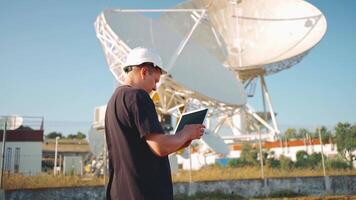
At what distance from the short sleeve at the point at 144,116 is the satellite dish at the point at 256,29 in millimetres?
23552

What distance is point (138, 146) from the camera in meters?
2.18

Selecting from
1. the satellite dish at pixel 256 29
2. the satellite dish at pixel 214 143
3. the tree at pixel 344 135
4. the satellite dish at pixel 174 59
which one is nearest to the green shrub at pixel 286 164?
the satellite dish at pixel 214 143

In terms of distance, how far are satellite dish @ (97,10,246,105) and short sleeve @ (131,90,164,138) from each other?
563 inches

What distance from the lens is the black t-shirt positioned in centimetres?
213

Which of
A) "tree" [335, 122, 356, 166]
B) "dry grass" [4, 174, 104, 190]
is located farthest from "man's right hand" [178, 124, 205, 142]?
"tree" [335, 122, 356, 166]

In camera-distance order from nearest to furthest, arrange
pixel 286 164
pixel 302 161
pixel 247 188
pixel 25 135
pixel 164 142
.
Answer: pixel 164 142 < pixel 247 188 < pixel 286 164 < pixel 25 135 < pixel 302 161

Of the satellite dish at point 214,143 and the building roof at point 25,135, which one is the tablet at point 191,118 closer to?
the satellite dish at point 214,143

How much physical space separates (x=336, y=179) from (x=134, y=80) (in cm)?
1537

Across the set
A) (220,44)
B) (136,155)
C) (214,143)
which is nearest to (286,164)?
(214,143)

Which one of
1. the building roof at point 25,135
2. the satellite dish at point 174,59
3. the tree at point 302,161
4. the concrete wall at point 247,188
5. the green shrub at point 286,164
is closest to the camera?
the concrete wall at point 247,188

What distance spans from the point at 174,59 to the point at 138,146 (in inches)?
598

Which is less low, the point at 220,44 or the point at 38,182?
the point at 220,44

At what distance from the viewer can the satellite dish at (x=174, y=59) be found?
16931 millimetres

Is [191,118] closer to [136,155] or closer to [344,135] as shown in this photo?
[136,155]
